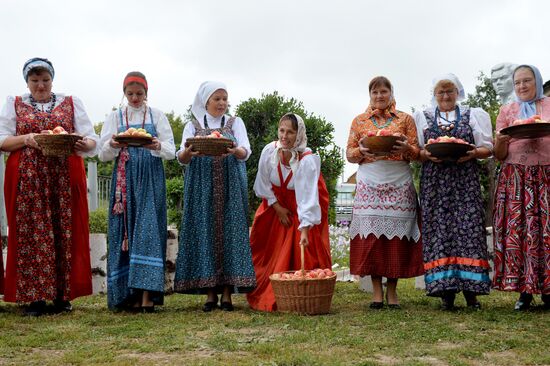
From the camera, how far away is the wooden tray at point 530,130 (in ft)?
17.3

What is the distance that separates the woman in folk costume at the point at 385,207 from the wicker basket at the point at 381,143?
225 millimetres

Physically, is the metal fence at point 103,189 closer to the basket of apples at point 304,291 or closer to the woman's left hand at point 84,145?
the woman's left hand at point 84,145

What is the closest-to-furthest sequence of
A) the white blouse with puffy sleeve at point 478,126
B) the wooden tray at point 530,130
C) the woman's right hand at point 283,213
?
the wooden tray at point 530,130 → the white blouse with puffy sleeve at point 478,126 → the woman's right hand at point 283,213

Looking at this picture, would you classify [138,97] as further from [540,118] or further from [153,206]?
[540,118]

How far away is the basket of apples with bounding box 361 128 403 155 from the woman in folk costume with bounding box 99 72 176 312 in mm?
1700

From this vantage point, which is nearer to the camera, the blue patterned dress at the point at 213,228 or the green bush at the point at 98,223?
the blue patterned dress at the point at 213,228

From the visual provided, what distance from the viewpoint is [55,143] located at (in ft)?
17.9

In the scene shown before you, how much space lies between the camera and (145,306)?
587cm

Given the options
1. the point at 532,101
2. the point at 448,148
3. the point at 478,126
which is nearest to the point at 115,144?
the point at 448,148

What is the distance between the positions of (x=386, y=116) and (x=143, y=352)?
3.13 meters

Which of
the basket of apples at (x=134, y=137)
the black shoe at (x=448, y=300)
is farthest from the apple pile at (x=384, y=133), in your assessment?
the basket of apples at (x=134, y=137)

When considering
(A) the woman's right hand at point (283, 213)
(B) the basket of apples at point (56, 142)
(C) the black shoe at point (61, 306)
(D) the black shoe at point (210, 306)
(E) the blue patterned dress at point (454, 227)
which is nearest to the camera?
(B) the basket of apples at point (56, 142)

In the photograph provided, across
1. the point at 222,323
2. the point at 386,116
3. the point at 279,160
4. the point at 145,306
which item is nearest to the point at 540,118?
the point at 386,116

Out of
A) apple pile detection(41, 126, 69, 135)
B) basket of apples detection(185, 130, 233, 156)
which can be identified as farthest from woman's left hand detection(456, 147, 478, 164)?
apple pile detection(41, 126, 69, 135)
